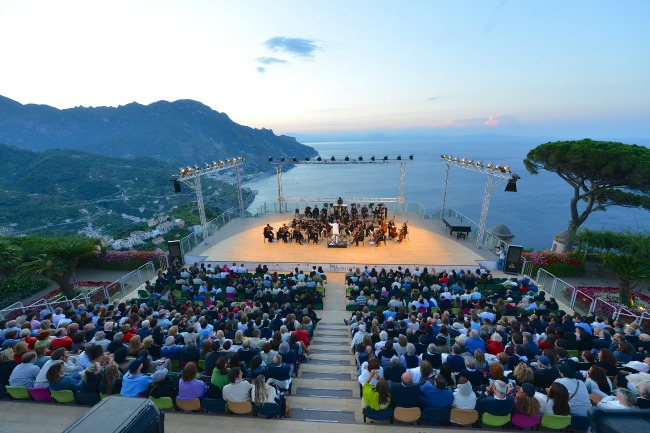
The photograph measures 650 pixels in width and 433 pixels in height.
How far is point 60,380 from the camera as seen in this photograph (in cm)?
555

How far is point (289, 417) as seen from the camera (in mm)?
5637

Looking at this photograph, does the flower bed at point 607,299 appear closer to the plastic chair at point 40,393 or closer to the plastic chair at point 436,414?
the plastic chair at point 436,414

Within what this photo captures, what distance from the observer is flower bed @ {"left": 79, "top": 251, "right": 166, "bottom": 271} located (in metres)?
16.7

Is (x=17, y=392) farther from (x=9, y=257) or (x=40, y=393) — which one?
(x=9, y=257)

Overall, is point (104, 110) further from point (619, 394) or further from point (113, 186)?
point (619, 394)

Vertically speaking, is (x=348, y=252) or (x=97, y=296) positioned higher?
(x=348, y=252)

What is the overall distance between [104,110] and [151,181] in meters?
153

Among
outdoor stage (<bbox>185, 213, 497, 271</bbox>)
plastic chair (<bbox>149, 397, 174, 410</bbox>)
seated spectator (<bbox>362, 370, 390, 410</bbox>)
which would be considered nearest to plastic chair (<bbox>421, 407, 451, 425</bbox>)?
seated spectator (<bbox>362, 370, 390, 410</bbox>)

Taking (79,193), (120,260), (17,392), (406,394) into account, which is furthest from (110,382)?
(79,193)

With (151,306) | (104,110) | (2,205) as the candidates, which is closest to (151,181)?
(2,205)

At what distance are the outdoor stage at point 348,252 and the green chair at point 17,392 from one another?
9.85 meters

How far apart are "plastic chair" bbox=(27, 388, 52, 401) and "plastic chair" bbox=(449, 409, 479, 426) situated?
720 cm

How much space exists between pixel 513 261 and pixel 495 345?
944 cm

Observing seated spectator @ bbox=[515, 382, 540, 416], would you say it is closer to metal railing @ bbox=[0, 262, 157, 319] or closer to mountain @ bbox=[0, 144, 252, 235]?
metal railing @ bbox=[0, 262, 157, 319]
